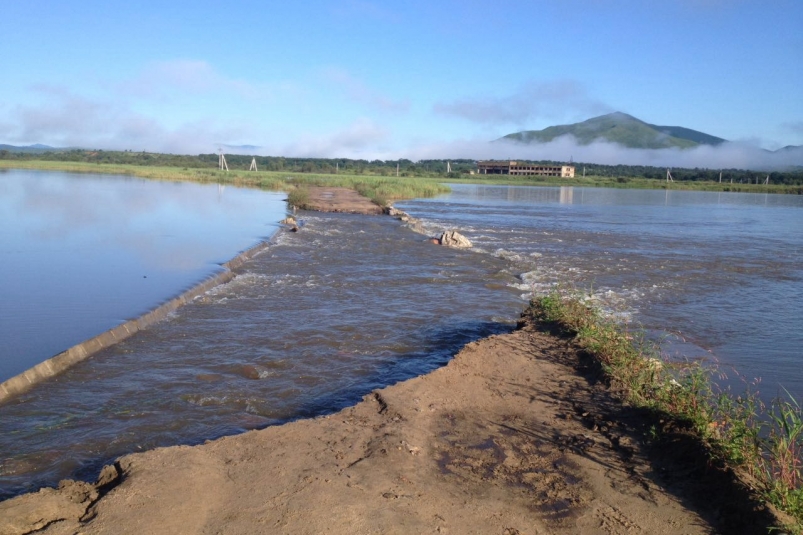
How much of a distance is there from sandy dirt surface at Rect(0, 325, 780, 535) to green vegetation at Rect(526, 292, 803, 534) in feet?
0.61

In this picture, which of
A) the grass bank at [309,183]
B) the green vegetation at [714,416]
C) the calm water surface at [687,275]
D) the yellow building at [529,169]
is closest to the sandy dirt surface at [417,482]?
the green vegetation at [714,416]

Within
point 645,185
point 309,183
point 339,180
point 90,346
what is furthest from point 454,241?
point 645,185

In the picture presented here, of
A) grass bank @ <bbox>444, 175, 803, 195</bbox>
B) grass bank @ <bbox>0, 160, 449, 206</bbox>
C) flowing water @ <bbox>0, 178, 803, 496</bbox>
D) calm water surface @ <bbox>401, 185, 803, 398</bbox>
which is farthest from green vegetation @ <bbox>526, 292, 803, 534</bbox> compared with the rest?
grass bank @ <bbox>444, 175, 803, 195</bbox>

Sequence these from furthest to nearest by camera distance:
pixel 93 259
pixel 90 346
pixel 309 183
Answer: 1. pixel 309 183
2. pixel 93 259
3. pixel 90 346

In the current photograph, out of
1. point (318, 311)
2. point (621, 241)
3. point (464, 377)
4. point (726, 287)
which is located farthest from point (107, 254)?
point (621, 241)

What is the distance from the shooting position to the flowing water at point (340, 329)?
5.70m

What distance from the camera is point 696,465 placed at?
14.1 ft

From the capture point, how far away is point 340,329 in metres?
9.05

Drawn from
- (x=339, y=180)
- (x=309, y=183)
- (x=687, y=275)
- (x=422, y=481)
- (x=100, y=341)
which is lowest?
(x=687, y=275)

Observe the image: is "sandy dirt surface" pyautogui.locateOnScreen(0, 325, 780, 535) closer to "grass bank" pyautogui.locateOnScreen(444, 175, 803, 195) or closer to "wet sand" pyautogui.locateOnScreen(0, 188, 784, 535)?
"wet sand" pyautogui.locateOnScreen(0, 188, 784, 535)

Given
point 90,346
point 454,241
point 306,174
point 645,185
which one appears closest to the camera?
point 90,346

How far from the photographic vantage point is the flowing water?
5703 mm

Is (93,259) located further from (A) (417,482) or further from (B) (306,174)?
(B) (306,174)

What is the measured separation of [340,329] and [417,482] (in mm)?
5049
